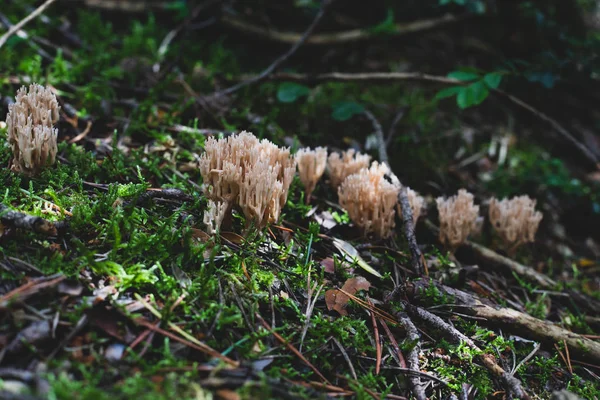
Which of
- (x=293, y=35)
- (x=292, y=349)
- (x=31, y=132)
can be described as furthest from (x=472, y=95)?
(x=31, y=132)

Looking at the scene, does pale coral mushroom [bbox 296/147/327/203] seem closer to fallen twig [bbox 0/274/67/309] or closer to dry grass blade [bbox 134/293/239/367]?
dry grass blade [bbox 134/293/239/367]

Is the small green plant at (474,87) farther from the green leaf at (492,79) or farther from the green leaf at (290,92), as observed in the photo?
the green leaf at (290,92)

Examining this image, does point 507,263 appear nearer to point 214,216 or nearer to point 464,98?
point 464,98

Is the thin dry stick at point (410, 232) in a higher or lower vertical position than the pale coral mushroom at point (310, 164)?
lower

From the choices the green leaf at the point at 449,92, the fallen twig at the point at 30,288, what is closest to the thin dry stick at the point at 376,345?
the fallen twig at the point at 30,288

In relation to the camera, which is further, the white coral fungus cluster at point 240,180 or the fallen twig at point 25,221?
the white coral fungus cluster at point 240,180
